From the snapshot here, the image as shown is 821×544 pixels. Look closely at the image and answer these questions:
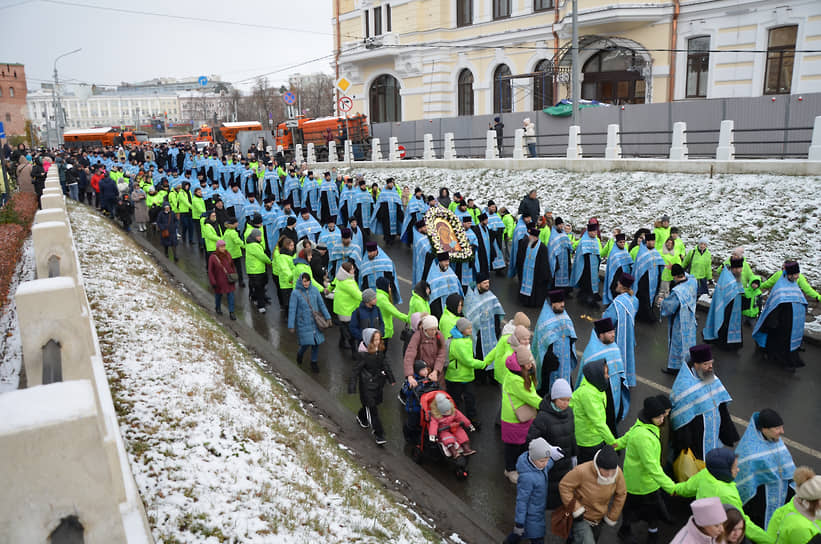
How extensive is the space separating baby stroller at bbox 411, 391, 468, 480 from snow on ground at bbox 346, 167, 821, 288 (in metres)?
10.3

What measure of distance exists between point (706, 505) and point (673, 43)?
27.5m

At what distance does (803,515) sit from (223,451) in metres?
4.77

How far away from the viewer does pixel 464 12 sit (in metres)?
36.9

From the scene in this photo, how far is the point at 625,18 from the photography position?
26719mm

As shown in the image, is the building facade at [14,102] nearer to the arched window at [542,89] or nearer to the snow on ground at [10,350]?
the arched window at [542,89]

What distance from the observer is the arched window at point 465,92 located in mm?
37281

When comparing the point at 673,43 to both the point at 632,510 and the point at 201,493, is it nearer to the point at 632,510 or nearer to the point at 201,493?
the point at 632,510

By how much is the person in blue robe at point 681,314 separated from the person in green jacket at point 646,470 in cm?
397

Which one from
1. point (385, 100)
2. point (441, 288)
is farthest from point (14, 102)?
point (441, 288)

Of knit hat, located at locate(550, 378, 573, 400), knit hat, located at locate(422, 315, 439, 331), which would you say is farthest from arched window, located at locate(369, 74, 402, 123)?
knit hat, located at locate(550, 378, 573, 400)

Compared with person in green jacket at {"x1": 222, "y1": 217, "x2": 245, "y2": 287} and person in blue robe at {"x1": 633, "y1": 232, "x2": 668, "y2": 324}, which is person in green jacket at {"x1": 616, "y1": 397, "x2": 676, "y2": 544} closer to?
person in blue robe at {"x1": 633, "y1": 232, "x2": 668, "y2": 324}

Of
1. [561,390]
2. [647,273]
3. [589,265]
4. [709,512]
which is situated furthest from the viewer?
[589,265]

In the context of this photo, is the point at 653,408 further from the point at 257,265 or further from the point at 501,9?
the point at 501,9

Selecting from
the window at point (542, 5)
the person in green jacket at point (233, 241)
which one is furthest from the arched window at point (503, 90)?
the person in green jacket at point (233, 241)
